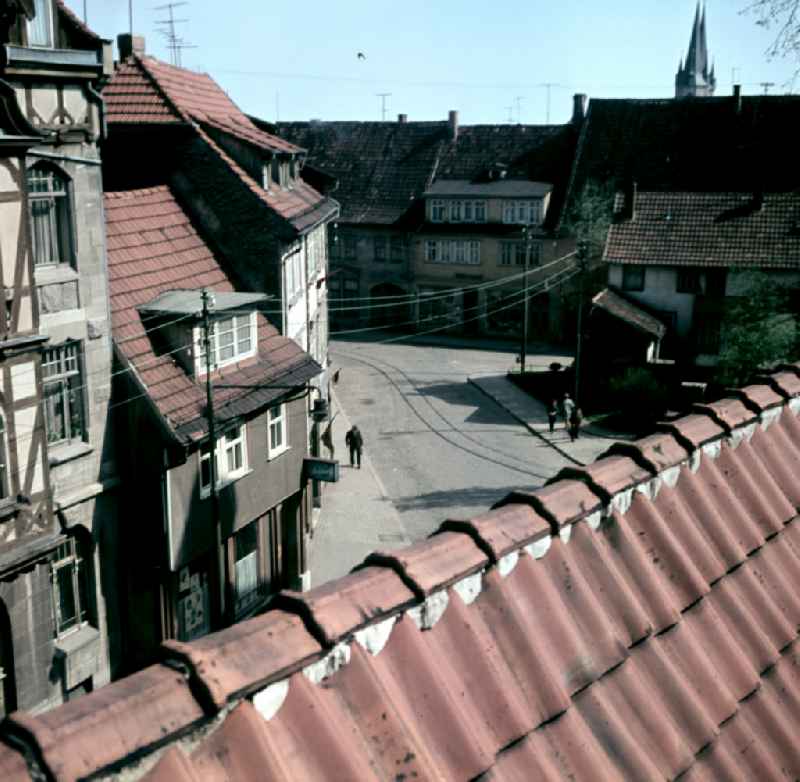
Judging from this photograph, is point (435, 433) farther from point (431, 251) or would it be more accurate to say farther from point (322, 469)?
point (431, 251)

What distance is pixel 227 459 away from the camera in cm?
2008

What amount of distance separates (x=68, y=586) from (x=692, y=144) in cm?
4105

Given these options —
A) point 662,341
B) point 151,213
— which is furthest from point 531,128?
point 151,213

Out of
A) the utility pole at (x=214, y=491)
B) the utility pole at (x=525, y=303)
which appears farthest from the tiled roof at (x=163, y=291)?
the utility pole at (x=525, y=303)

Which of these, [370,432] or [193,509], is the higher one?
[193,509]

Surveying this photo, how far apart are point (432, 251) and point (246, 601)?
33292 mm

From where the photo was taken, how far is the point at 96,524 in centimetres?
1750

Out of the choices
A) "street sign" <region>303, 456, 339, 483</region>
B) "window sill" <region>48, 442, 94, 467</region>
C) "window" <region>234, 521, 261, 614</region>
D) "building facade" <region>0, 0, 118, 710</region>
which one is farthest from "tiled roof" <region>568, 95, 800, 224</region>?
"window sill" <region>48, 442, 94, 467</region>

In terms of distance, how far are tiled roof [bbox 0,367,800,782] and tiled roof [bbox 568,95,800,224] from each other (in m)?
43.5

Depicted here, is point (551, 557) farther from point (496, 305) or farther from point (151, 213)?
point (496, 305)

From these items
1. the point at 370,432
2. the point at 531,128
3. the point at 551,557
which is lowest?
the point at 370,432

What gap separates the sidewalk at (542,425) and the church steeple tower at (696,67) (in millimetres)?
78774

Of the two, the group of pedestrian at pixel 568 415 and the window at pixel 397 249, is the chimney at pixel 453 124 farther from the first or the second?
the group of pedestrian at pixel 568 415

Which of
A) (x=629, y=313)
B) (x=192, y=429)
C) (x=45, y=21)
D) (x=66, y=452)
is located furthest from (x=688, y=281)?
(x=45, y=21)
